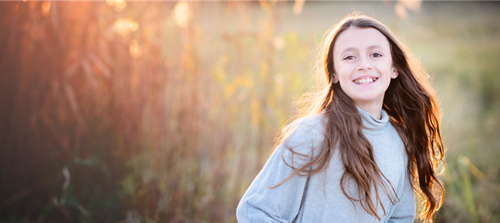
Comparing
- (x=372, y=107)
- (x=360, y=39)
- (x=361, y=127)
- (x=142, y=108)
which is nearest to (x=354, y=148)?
(x=361, y=127)

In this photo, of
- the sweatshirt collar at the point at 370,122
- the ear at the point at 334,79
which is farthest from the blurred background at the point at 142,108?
the sweatshirt collar at the point at 370,122

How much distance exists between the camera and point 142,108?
1687 mm

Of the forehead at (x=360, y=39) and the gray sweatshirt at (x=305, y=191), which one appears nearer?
the gray sweatshirt at (x=305, y=191)

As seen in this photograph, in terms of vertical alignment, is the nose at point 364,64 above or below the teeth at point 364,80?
above

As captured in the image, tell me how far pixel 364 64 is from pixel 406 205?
0.54 metres

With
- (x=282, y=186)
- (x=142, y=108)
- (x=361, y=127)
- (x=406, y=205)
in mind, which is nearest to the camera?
(x=282, y=186)

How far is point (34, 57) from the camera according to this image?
4.54ft

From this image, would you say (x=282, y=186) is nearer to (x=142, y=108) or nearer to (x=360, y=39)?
(x=360, y=39)

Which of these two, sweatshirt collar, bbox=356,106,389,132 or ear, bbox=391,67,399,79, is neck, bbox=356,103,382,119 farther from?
ear, bbox=391,67,399,79

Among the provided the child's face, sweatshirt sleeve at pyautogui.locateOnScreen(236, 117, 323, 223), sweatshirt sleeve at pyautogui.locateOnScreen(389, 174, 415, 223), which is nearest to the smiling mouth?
the child's face

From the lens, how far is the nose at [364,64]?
0.90 metres

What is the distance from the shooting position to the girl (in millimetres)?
847

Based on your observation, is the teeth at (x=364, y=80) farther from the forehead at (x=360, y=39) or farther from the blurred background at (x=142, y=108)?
the blurred background at (x=142, y=108)

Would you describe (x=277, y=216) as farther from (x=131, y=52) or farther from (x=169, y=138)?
(x=131, y=52)
